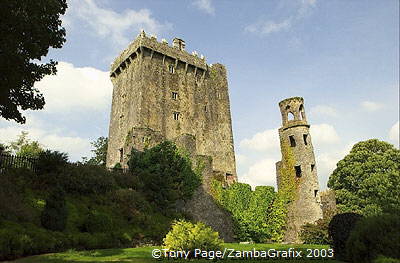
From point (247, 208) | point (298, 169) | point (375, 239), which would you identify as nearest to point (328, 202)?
point (298, 169)

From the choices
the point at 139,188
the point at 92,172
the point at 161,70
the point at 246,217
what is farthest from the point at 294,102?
the point at 92,172

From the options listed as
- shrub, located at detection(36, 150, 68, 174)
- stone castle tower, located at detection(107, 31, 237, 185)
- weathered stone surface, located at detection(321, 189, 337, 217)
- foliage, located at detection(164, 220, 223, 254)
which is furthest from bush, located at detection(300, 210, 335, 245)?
shrub, located at detection(36, 150, 68, 174)

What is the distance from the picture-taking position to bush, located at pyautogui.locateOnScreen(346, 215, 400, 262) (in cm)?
920

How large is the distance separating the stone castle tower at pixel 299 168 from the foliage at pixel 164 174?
455 inches

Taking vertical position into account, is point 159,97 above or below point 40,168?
above

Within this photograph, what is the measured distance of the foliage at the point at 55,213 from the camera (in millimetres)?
13828

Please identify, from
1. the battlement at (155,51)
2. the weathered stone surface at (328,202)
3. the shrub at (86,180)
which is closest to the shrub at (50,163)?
the shrub at (86,180)

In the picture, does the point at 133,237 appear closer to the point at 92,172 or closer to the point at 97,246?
the point at 97,246

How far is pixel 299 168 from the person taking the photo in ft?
106

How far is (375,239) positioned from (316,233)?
1900 centimetres

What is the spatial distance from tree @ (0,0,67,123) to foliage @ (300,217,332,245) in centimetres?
2360

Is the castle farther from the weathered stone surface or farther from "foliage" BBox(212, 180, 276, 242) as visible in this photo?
the weathered stone surface

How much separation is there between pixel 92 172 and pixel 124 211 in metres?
3.83

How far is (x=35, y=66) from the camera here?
50.4 ft
